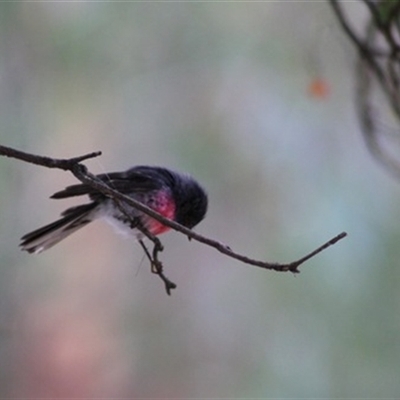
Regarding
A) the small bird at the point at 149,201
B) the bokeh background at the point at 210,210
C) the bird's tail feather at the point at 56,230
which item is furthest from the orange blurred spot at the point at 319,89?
the bird's tail feather at the point at 56,230

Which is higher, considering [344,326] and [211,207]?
[211,207]

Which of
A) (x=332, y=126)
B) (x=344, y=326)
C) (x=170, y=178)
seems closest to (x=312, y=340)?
(x=344, y=326)

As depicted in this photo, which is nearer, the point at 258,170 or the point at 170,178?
the point at 170,178

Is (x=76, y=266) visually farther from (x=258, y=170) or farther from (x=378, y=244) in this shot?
(x=378, y=244)

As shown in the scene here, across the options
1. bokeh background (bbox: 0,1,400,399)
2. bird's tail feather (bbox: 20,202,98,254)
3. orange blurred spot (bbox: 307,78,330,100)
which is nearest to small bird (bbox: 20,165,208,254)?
bird's tail feather (bbox: 20,202,98,254)

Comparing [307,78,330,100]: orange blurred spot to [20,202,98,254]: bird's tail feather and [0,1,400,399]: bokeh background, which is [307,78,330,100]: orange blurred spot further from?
[20,202,98,254]: bird's tail feather

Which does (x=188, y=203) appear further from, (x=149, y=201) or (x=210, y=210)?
(x=210, y=210)

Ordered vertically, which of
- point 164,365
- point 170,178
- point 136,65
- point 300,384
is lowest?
point 300,384

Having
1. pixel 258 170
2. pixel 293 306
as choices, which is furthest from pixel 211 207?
pixel 293 306

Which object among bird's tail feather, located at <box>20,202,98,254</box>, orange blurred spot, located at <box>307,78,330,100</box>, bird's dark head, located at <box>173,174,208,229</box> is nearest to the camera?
bird's tail feather, located at <box>20,202,98,254</box>
